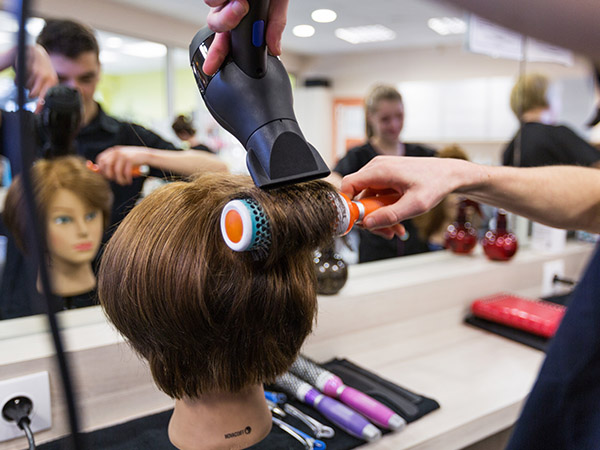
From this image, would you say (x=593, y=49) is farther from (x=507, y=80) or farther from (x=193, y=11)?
(x=507, y=80)

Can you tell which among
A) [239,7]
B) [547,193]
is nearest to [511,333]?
[547,193]

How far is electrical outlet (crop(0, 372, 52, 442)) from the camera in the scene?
2.68 feet

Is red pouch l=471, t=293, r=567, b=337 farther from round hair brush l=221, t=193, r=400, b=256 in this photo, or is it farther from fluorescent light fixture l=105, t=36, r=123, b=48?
fluorescent light fixture l=105, t=36, r=123, b=48

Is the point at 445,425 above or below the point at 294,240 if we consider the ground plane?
below

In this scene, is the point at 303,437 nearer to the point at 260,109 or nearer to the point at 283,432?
the point at 283,432

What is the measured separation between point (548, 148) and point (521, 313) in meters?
0.93

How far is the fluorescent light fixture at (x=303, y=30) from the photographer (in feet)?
4.36

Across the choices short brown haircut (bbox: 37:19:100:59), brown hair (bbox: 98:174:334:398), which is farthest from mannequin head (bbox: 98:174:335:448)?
short brown haircut (bbox: 37:19:100:59)

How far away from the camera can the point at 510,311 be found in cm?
143

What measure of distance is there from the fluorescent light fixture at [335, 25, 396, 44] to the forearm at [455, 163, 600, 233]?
4.37 feet

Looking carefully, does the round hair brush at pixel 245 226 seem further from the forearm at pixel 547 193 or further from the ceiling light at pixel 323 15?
the ceiling light at pixel 323 15

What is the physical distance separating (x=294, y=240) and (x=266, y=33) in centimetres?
24

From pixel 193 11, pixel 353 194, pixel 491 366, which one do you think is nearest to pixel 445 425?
pixel 491 366

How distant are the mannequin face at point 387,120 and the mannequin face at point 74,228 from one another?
1036 millimetres
